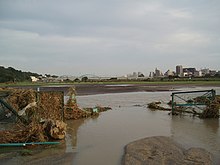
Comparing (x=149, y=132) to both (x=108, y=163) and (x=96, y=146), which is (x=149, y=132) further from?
(x=108, y=163)

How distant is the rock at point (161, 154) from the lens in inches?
284

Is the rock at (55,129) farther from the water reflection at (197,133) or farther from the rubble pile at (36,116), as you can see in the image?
the water reflection at (197,133)

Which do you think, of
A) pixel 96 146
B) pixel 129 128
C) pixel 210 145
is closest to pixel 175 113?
pixel 129 128

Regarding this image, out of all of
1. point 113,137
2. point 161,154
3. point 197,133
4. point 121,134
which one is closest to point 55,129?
point 113,137

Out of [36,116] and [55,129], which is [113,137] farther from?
[36,116]

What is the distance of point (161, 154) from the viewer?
7.88 m

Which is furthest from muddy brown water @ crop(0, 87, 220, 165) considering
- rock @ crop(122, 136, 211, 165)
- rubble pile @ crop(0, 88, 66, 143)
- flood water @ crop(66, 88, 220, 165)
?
rubble pile @ crop(0, 88, 66, 143)

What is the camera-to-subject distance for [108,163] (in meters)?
7.41

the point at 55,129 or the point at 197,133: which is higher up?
the point at 55,129

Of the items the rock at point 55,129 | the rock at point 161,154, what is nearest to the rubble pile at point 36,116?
the rock at point 55,129

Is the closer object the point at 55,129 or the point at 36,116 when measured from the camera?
the point at 55,129

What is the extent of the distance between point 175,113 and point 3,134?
38.8 feet

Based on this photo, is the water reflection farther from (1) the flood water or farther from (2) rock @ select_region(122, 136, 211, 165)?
(2) rock @ select_region(122, 136, 211, 165)

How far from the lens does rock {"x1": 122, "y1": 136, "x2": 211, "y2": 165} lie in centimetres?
722
